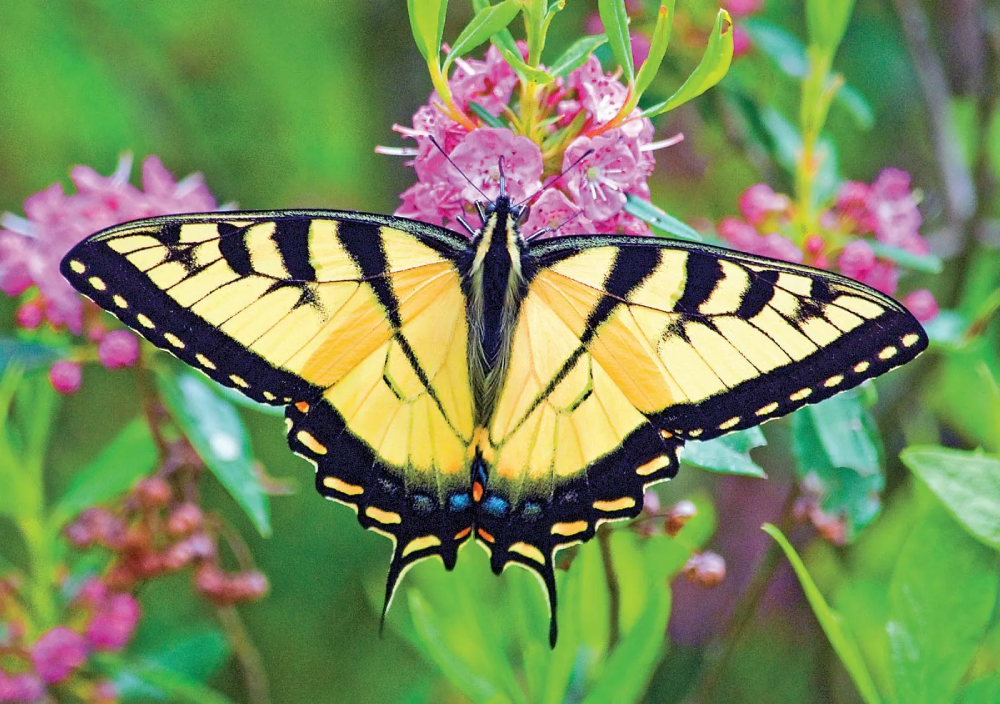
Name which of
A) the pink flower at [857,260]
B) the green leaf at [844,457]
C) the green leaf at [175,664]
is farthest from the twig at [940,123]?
the green leaf at [175,664]

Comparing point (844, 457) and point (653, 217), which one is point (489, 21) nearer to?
point (653, 217)

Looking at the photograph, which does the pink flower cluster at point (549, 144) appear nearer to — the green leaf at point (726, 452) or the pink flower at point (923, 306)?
the green leaf at point (726, 452)

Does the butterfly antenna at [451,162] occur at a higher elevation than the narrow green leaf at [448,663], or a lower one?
higher

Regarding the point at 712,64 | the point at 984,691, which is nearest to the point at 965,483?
the point at 984,691

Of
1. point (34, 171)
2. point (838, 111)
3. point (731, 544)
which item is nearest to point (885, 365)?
point (838, 111)

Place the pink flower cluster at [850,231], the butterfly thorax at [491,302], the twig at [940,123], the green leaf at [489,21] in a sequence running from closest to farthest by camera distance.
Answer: the green leaf at [489,21], the butterfly thorax at [491,302], the pink flower cluster at [850,231], the twig at [940,123]

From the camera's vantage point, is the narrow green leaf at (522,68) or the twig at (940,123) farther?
the twig at (940,123)

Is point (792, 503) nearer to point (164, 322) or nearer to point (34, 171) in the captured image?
point (164, 322)
